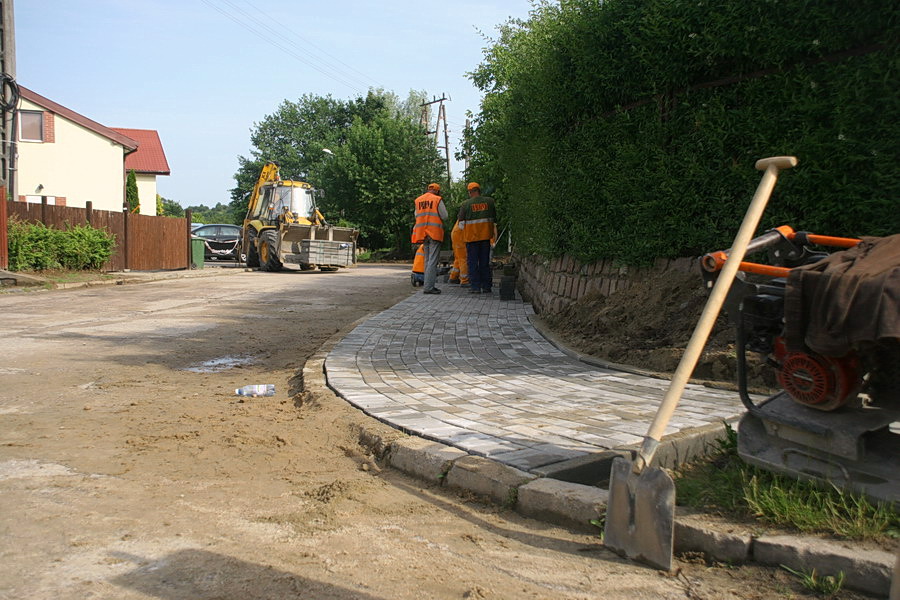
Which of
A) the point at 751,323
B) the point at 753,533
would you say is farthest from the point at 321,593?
the point at 751,323

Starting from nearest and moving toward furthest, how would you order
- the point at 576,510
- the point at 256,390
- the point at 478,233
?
the point at 576,510 < the point at 256,390 < the point at 478,233

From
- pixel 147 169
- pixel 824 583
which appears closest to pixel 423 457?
pixel 824 583

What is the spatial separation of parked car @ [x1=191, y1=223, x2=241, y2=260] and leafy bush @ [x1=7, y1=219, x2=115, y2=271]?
A: 12.1 metres

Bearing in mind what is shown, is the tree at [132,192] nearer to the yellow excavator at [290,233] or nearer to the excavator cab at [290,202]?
the yellow excavator at [290,233]

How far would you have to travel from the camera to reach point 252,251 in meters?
25.0

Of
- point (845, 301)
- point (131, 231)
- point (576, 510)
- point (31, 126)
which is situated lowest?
point (576, 510)

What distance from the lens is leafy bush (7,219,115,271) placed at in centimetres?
1703

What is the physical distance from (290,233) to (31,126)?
682 inches

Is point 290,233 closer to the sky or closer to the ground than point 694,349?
closer to the sky

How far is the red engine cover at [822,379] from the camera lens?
280 cm

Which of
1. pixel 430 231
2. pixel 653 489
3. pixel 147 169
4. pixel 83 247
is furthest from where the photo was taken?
pixel 147 169

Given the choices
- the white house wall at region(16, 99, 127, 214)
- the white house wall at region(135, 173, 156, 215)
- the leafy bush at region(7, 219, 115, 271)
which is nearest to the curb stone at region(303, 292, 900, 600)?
the leafy bush at region(7, 219, 115, 271)

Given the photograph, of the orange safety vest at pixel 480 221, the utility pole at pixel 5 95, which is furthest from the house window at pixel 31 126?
the orange safety vest at pixel 480 221

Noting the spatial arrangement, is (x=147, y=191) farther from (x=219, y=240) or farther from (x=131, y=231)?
(x=131, y=231)
